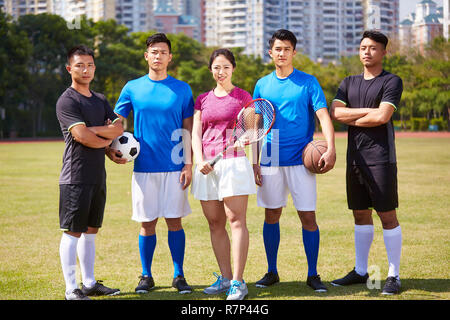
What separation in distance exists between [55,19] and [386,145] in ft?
185

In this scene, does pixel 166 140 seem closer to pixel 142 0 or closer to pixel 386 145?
pixel 386 145

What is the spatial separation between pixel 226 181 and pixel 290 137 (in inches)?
36.5

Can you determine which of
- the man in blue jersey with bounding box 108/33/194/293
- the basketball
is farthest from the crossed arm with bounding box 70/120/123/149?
the basketball

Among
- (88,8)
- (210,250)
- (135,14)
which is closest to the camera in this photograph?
(210,250)

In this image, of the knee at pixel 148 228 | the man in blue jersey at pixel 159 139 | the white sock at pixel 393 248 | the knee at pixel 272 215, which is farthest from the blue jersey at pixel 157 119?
the white sock at pixel 393 248

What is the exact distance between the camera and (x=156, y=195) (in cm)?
601

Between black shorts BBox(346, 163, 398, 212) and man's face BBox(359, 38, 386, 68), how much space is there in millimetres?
1084

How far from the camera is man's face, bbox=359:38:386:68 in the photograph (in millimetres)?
5930

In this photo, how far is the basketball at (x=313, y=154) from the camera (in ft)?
19.0

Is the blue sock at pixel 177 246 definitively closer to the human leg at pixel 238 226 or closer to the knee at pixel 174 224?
the knee at pixel 174 224

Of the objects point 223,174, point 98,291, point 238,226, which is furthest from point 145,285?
point 223,174

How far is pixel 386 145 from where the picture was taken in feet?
19.5

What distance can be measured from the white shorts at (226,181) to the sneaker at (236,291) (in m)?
0.82

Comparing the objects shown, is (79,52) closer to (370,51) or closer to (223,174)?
(223,174)
